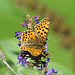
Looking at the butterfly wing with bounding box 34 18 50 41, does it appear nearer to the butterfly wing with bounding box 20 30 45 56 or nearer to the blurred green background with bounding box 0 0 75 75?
the butterfly wing with bounding box 20 30 45 56

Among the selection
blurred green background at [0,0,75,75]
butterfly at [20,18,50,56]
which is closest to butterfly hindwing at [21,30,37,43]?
butterfly at [20,18,50,56]

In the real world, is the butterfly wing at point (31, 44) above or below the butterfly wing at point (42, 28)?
below

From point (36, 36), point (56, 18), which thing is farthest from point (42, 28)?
point (56, 18)

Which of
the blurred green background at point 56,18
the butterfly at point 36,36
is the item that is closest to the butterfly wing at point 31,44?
the butterfly at point 36,36

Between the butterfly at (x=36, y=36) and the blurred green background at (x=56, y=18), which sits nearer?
the butterfly at (x=36, y=36)

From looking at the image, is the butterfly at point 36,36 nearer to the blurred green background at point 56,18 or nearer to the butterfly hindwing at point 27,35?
the butterfly hindwing at point 27,35

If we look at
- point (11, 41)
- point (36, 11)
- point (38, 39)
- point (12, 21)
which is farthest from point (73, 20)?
point (38, 39)

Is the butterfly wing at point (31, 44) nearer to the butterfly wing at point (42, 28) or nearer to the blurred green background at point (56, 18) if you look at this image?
the butterfly wing at point (42, 28)

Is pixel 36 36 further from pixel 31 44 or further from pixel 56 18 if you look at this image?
pixel 56 18
